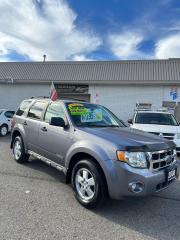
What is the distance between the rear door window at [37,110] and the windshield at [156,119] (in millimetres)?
4513

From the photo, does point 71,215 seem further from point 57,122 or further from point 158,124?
point 158,124

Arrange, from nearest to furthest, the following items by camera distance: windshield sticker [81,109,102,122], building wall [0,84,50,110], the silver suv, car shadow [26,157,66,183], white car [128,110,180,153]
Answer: the silver suv
windshield sticker [81,109,102,122]
car shadow [26,157,66,183]
white car [128,110,180,153]
building wall [0,84,50,110]

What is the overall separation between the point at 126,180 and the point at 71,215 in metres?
1.05

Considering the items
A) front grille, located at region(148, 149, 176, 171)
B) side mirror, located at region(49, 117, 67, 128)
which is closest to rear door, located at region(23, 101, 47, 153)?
side mirror, located at region(49, 117, 67, 128)

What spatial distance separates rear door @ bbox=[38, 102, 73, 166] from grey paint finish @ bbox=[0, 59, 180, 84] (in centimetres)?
1119

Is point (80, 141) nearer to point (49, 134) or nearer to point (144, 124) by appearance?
point (49, 134)

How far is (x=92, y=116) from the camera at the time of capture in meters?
4.93

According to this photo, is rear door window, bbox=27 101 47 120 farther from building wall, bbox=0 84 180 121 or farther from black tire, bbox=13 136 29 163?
building wall, bbox=0 84 180 121

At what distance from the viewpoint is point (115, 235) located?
10.3 ft

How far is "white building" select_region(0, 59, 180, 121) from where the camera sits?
15.4m

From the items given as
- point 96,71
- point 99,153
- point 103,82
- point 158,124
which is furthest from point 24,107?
point 96,71

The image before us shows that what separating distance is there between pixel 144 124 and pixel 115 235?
601 cm

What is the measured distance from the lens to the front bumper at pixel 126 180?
3.38 m

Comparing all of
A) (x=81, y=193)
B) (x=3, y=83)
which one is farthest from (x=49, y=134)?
(x=3, y=83)
